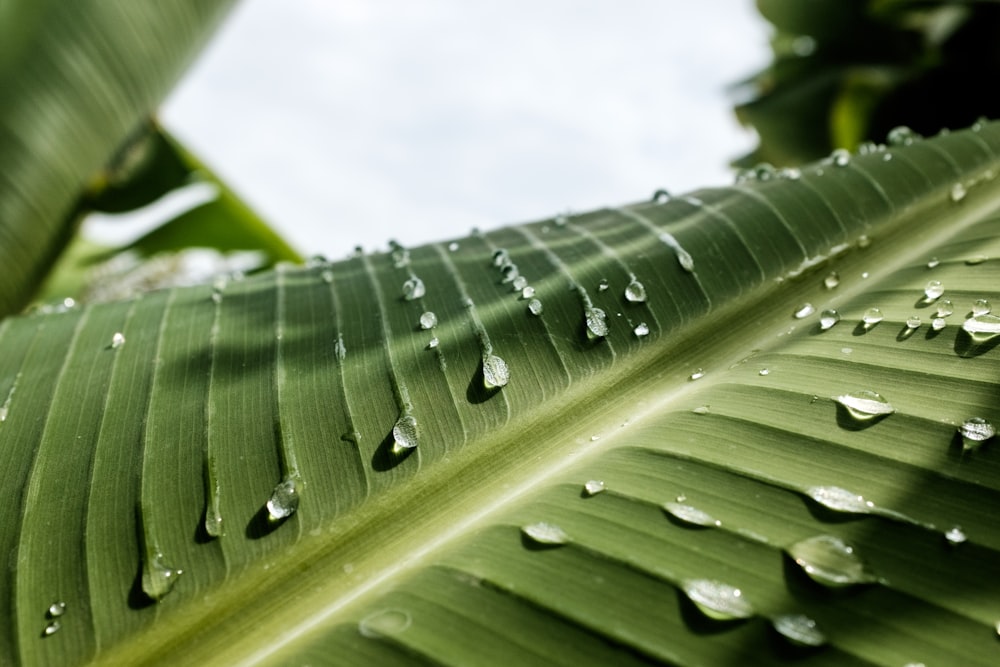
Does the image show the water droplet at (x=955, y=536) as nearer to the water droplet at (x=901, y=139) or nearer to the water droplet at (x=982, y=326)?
the water droplet at (x=982, y=326)

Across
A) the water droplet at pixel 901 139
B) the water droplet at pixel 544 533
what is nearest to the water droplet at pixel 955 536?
the water droplet at pixel 544 533

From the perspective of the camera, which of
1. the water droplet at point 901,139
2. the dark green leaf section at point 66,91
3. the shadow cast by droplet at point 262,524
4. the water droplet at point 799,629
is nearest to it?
the water droplet at point 799,629

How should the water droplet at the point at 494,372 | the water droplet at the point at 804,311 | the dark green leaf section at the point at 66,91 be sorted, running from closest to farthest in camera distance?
1. the water droplet at the point at 494,372
2. the water droplet at the point at 804,311
3. the dark green leaf section at the point at 66,91

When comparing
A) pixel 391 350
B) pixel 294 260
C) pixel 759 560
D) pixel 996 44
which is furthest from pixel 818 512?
pixel 996 44

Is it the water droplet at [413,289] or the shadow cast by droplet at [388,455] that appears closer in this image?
the shadow cast by droplet at [388,455]

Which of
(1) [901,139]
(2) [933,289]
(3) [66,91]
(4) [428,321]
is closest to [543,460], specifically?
(4) [428,321]

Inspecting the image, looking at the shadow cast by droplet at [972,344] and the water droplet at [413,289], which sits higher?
the water droplet at [413,289]

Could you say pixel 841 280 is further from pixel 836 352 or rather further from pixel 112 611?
pixel 112 611

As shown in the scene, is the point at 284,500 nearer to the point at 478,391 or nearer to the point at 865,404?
the point at 478,391
